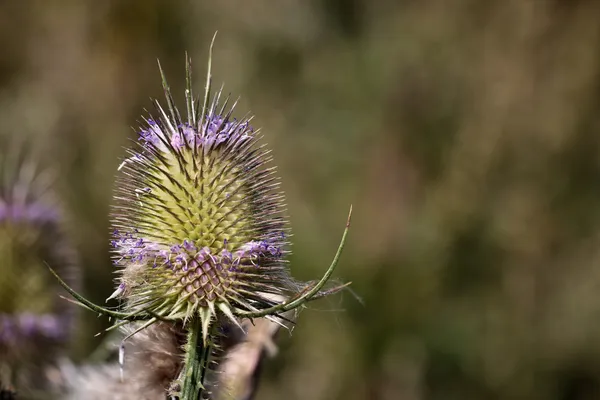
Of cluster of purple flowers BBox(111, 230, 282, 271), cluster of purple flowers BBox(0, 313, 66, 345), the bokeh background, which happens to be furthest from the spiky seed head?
the bokeh background

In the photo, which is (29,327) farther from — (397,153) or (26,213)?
(397,153)

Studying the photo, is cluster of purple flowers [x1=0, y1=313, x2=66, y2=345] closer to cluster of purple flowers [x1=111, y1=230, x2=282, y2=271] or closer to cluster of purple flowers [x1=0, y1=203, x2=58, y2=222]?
cluster of purple flowers [x1=0, y1=203, x2=58, y2=222]

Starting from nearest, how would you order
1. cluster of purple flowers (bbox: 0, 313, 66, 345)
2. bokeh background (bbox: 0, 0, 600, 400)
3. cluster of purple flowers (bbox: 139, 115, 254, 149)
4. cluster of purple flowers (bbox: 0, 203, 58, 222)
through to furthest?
cluster of purple flowers (bbox: 139, 115, 254, 149) < cluster of purple flowers (bbox: 0, 313, 66, 345) < cluster of purple flowers (bbox: 0, 203, 58, 222) < bokeh background (bbox: 0, 0, 600, 400)

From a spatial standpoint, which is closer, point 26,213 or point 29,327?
point 29,327

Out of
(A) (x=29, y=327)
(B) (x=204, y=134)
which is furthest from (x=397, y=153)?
(B) (x=204, y=134)

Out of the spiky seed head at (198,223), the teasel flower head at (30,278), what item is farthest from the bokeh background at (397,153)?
the spiky seed head at (198,223)

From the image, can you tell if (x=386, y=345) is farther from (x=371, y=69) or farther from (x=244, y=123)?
(x=244, y=123)
